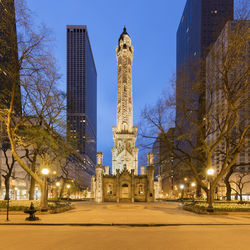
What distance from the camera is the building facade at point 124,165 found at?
1996 inches

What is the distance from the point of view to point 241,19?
19828 millimetres

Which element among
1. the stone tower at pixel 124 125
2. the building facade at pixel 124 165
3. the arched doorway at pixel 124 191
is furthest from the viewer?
the stone tower at pixel 124 125

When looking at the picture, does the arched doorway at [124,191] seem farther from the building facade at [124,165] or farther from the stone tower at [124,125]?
the stone tower at [124,125]

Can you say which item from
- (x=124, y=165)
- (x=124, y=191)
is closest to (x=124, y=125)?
(x=124, y=165)

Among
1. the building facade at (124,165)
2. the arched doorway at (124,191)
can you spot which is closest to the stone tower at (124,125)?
the building facade at (124,165)

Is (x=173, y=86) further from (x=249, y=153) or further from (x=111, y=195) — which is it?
(x=249, y=153)

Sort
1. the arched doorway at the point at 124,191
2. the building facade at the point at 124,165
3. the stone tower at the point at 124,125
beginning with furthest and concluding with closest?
1. the stone tower at the point at 124,125
2. the arched doorway at the point at 124,191
3. the building facade at the point at 124,165

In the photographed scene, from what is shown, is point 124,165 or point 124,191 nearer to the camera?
point 124,191

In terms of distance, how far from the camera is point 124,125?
6806cm

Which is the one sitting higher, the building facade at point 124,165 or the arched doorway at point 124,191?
the building facade at point 124,165

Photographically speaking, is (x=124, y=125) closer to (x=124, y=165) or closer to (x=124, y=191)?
(x=124, y=165)

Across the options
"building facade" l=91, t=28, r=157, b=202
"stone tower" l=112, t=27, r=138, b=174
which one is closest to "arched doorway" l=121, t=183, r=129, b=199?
"building facade" l=91, t=28, r=157, b=202

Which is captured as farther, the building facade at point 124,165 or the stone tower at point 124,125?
the stone tower at point 124,125

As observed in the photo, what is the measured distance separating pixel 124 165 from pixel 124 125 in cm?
1623
